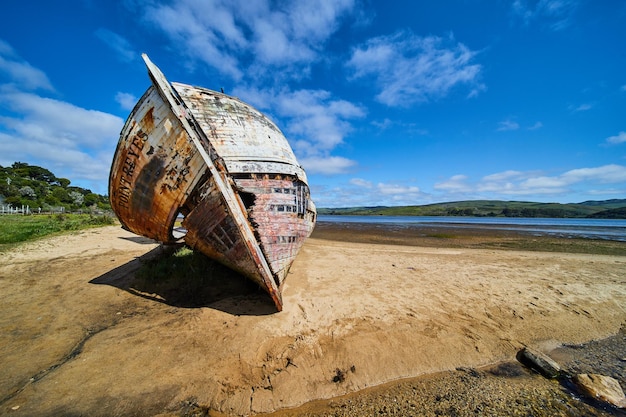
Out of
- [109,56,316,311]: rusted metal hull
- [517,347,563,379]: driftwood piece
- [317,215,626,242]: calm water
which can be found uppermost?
[109,56,316,311]: rusted metal hull

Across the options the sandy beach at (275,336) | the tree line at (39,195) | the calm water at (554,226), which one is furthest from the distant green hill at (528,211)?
the tree line at (39,195)

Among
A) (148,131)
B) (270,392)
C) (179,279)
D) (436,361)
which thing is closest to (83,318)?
(179,279)

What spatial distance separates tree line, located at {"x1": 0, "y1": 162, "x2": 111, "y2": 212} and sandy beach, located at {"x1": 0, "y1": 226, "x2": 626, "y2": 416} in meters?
42.2

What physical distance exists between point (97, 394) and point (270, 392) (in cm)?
178

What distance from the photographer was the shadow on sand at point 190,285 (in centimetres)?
466

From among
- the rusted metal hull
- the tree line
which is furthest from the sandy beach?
the tree line

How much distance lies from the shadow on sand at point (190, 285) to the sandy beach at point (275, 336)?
0.05m

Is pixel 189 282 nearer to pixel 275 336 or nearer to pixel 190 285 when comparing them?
pixel 190 285

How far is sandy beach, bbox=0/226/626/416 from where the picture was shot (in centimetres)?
265

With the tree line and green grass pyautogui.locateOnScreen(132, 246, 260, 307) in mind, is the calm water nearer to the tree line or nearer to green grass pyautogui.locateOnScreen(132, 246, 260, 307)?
green grass pyautogui.locateOnScreen(132, 246, 260, 307)

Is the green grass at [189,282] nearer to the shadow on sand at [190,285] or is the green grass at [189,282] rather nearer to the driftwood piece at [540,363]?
the shadow on sand at [190,285]

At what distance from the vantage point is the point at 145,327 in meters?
3.90

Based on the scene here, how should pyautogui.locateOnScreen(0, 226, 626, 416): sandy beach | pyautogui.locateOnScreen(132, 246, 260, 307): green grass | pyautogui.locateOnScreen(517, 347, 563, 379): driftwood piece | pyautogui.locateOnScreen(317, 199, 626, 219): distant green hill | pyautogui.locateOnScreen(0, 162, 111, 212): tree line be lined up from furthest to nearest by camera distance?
pyautogui.locateOnScreen(317, 199, 626, 219): distant green hill
pyautogui.locateOnScreen(0, 162, 111, 212): tree line
pyautogui.locateOnScreen(132, 246, 260, 307): green grass
pyautogui.locateOnScreen(517, 347, 563, 379): driftwood piece
pyautogui.locateOnScreen(0, 226, 626, 416): sandy beach

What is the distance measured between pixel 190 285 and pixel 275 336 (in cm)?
269
